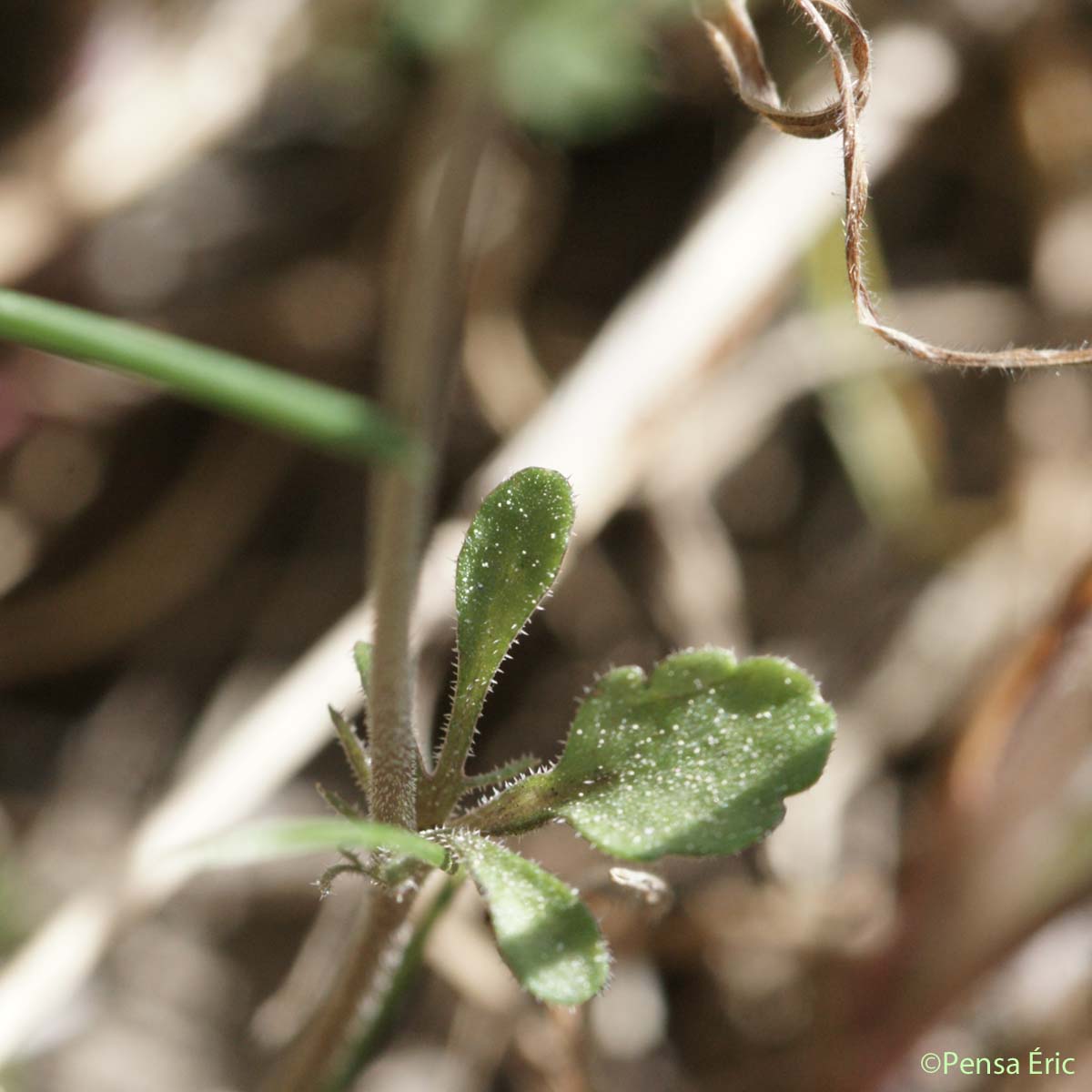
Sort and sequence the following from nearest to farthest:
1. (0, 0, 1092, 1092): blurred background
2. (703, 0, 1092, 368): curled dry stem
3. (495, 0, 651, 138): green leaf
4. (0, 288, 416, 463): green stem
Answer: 1. (703, 0, 1092, 368): curled dry stem
2. (0, 288, 416, 463): green stem
3. (0, 0, 1092, 1092): blurred background
4. (495, 0, 651, 138): green leaf

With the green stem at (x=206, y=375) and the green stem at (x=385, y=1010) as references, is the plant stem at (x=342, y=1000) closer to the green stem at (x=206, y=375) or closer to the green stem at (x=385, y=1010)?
the green stem at (x=385, y=1010)

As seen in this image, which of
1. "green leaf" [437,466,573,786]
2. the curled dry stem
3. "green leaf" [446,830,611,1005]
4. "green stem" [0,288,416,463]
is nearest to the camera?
"green leaf" [446,830,611,1005]

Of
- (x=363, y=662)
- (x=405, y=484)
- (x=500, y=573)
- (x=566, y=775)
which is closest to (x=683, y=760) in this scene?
(x=566, y=775)

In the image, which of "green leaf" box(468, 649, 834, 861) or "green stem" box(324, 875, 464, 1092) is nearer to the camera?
"green leaf" box(468, 649, 834, 861)

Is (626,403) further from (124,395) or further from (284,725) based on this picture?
(124,395)

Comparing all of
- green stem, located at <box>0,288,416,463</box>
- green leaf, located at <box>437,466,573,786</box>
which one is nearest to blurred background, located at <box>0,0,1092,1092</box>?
green stem, located at <box>0,288,416,463</box>

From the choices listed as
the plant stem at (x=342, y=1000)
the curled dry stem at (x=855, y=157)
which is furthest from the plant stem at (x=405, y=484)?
the curled dry stem at (x=855, y=157)

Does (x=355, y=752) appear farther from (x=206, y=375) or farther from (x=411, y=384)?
(x=411, y=384)

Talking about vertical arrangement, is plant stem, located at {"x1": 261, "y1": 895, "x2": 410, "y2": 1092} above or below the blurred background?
below

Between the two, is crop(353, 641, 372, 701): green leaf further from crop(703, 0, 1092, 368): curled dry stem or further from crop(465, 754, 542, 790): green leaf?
crop(703, 0, 1092, 368): curled dry stem
